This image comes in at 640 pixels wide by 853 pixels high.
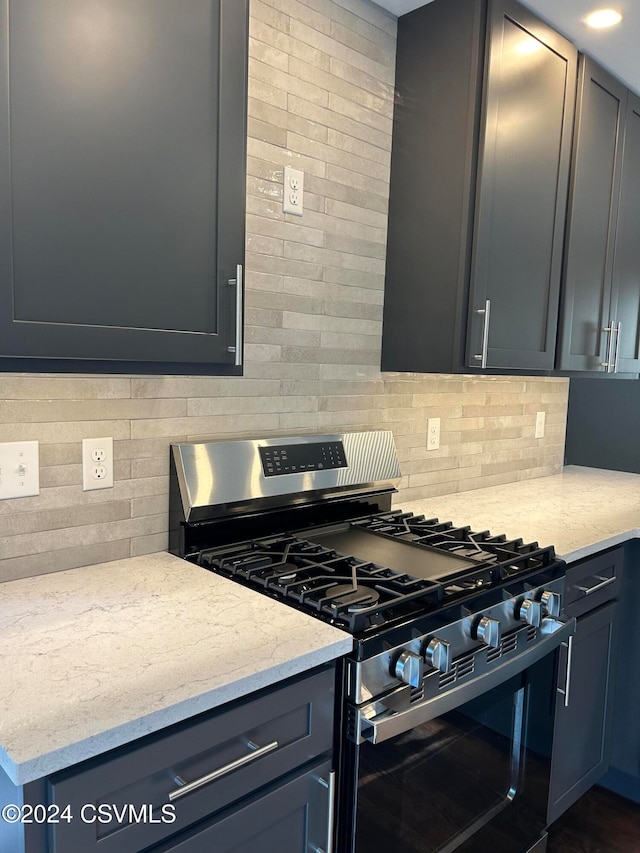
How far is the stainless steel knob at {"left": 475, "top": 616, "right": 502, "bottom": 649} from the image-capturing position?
140 cm

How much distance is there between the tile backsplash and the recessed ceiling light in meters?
0.59

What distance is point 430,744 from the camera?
4.43 feet

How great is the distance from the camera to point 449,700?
1.34 metres

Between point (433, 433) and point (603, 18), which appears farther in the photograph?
point (433, 433)

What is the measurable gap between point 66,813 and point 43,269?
79 centimetres

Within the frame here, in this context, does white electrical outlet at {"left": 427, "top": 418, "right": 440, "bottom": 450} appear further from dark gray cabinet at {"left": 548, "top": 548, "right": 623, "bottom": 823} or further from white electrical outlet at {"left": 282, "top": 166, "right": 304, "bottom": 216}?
white electrical outlet at {"left": 282, "top": 166, "right": 304, "bottom": 216}

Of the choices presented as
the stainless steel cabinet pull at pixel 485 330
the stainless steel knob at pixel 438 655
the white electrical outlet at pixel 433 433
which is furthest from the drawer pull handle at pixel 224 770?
the white electrical outlet at pixel 433 433

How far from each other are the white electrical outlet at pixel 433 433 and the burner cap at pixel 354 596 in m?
1.00

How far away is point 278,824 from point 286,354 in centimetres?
115

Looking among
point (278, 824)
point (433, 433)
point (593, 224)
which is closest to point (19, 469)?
point (278, 824)

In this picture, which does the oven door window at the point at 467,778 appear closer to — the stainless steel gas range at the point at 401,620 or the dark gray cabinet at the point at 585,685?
the stainless steel gas range at the point at 401,620

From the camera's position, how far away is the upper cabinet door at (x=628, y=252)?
2.43 metres

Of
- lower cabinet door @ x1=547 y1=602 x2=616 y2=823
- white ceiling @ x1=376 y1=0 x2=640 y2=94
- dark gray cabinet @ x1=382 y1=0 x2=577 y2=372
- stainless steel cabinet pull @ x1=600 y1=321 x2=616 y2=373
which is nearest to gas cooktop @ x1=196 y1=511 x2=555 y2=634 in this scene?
lower cabinet door @ x1=547 y1=602 x2=616 y2=823

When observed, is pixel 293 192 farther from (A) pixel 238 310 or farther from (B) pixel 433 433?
(B) pixel 433 433
